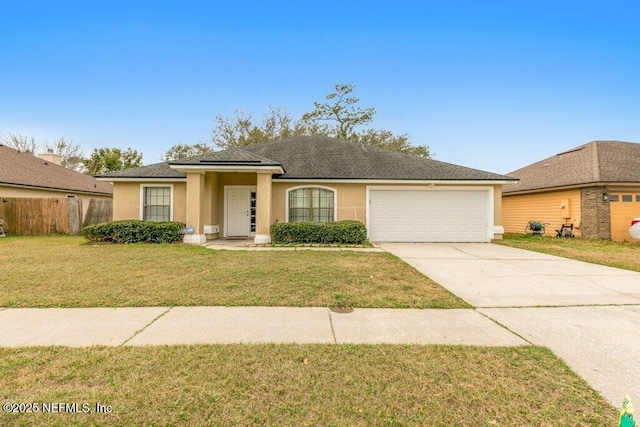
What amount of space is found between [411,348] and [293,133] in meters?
26.0

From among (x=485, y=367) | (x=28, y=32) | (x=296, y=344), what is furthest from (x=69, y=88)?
(x=485, y=367)

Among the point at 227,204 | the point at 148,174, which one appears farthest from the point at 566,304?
the point at 148,174

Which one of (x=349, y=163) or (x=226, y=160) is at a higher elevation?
(x=349, y=163)

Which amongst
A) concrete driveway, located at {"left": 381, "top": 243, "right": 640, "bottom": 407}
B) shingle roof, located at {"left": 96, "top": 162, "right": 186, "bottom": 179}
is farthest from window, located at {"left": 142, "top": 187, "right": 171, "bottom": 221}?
concrete driveway, located at {"left": 381, "top": 243, "right": 640, "bottom": 407}

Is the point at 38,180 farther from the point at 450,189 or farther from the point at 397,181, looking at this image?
the point at 450,189

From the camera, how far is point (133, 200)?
41.3ft

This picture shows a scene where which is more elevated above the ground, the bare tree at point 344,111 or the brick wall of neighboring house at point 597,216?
the bare tree at point 344,111

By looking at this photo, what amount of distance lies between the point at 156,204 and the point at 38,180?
9758mm

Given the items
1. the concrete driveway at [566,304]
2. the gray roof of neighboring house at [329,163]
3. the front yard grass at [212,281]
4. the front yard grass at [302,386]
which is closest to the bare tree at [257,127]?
the gray roof of neighboring house at [329,163]

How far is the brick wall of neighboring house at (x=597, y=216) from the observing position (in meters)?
13.3

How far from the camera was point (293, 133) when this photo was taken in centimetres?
2716

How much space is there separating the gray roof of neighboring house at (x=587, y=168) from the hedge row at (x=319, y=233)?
11420 mm

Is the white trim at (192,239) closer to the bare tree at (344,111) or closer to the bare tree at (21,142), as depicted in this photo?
the bare tree at (344,111)

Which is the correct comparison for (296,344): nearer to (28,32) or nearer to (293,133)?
(28,32)
